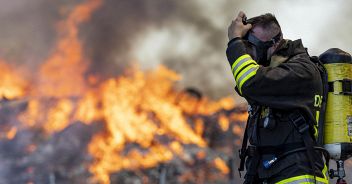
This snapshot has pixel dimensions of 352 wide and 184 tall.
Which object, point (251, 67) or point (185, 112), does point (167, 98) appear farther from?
point (251, 67)

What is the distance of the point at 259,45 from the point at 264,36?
0.23 feet

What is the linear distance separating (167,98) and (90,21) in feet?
11.7

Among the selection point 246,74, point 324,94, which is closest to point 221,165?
point 324,94

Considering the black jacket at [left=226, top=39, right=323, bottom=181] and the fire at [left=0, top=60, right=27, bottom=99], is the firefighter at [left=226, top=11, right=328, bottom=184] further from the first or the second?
the fire at [left=0, top=60, right=27, bottom=99]

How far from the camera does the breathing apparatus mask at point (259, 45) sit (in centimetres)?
310

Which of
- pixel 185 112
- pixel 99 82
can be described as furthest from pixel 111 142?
pixel 185 112

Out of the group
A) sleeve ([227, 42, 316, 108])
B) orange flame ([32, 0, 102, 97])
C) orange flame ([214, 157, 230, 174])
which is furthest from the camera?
orange flame ([214, 157, 230, 174])

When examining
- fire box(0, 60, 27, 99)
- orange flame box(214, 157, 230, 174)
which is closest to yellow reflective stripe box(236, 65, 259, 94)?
orange flame box(214, 157, 230, 174)

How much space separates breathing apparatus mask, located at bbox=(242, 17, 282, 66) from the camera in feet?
10.2

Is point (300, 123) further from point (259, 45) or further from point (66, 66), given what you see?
point (66, 66)

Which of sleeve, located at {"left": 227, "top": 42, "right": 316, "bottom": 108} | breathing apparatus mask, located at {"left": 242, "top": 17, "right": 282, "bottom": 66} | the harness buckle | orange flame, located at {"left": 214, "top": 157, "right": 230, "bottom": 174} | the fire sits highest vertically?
the fire

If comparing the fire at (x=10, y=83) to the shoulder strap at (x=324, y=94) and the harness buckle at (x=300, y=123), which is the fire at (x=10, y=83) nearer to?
the shoulder strap at (x=324, y=94)

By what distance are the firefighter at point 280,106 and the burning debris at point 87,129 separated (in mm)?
9490

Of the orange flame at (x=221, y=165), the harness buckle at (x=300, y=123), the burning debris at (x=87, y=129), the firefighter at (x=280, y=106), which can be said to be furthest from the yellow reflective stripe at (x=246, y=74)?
the orange flame at (x=221, y=165)
